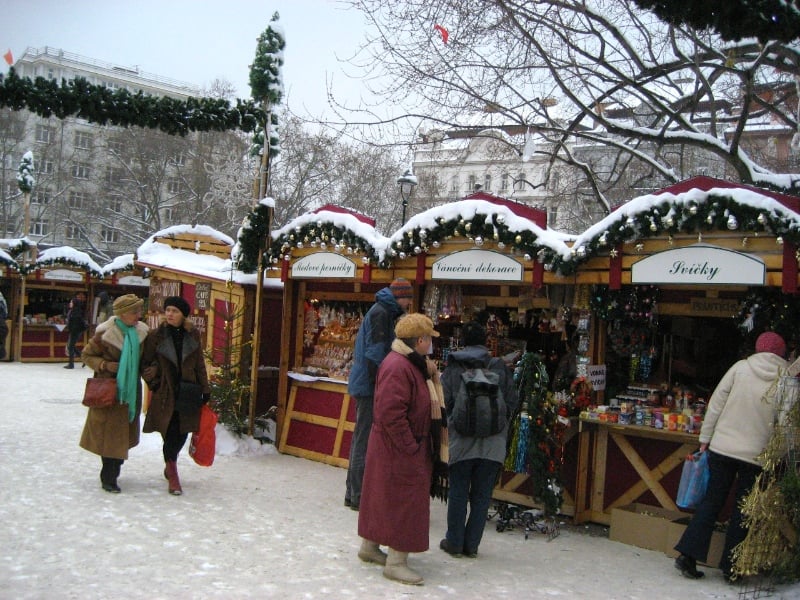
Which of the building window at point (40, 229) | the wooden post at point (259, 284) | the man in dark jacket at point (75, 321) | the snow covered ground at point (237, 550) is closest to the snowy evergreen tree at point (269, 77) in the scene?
the wooden post at point (259, 284)

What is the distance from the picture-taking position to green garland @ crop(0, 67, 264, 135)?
4.90m

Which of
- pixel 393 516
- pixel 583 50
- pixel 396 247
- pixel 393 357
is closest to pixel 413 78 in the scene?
pixel 583 50

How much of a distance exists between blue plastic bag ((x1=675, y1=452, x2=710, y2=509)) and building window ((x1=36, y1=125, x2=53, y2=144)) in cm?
3678

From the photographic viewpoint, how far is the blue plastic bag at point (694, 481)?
5250 mm

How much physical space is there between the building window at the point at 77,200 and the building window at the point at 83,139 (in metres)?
2.29

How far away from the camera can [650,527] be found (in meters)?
5.91

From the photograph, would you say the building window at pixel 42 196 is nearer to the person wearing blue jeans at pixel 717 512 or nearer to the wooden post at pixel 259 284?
the wooden post at pixel 259 284

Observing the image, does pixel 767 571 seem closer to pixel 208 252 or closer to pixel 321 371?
pixel 321 371

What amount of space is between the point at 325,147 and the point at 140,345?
18586 mm

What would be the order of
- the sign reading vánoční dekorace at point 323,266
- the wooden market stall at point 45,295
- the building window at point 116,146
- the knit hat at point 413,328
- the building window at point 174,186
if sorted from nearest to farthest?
the knit hat at point 413,328, the sign reading vánoční dekorace at point 323,266, the wooden market stall at point 45,295, the building window at point 116,146, the building window at point 174,186

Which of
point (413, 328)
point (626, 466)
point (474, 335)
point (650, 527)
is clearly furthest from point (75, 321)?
point (650, 527)

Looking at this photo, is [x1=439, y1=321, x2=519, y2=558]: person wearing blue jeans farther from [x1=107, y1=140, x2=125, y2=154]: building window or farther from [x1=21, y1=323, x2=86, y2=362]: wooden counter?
[x1=107, y1=140, x2=125, y2=154]: building window

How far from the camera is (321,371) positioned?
910cm

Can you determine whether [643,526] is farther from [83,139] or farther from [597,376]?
[83,139]
